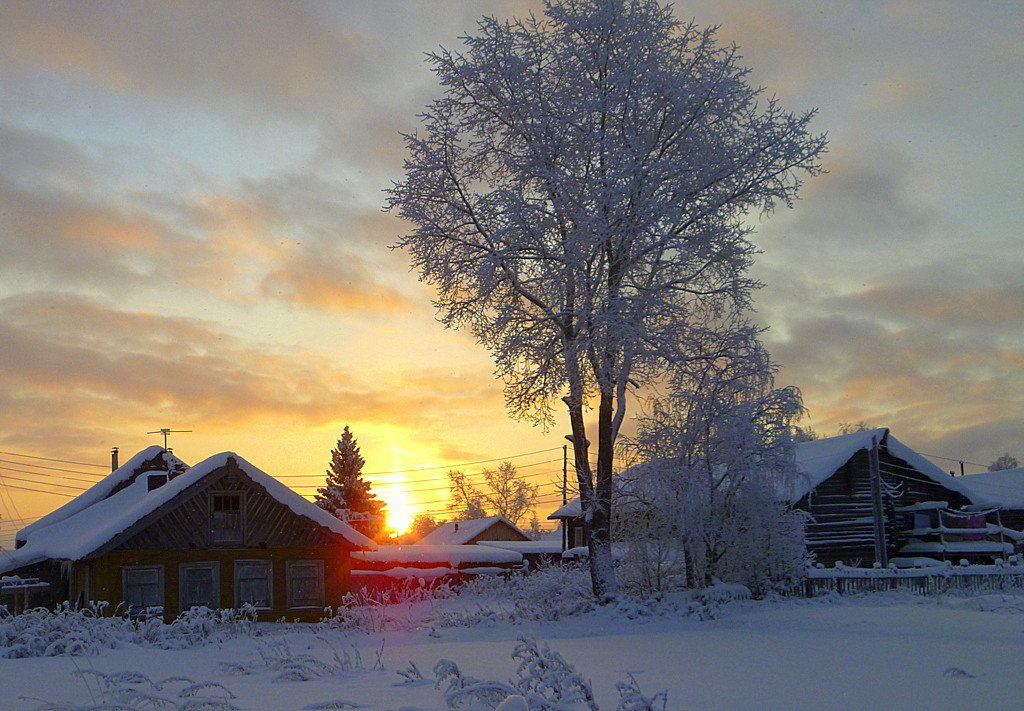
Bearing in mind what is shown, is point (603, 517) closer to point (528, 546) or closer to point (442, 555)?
point (442, 555)

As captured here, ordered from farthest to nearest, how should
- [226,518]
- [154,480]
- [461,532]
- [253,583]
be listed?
1. [461,532]
2. [154,480]
3. [253,583]
4. [226,518]

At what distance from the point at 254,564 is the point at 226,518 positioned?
1.86m

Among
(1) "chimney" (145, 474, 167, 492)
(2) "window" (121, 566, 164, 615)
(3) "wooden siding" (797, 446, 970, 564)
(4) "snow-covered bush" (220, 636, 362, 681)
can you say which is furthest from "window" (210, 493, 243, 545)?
(3) "wooden siding" (797, 446, 970, 564)

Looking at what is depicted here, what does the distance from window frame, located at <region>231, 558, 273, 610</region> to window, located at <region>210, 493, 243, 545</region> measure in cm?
93

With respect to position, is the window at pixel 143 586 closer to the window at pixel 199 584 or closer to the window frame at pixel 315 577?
the window at pixel 199 584

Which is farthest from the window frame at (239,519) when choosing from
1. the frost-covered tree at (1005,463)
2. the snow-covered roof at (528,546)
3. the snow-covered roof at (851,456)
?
Result: the frost-covered tree at (1005,463)

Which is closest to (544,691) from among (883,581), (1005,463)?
(883,581)

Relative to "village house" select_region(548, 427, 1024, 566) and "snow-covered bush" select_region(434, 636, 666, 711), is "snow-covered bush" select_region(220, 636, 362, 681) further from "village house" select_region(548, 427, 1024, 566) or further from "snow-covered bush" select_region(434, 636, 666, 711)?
"village house" select_region(548, 427, 1024, 566)

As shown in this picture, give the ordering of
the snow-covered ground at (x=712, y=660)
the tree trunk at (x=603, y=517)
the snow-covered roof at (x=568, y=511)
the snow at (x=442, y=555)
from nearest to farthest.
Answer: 1. the snow-covered ground at (x=712, y=660)
2. the tree trunk at (x=603, y=517)
3. the snow-covered roof at (x=568, y=511)
4. the snow at (x=442, y=555)

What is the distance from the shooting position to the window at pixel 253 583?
28.6 metres

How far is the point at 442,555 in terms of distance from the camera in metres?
53.2

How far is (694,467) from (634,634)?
14.0ft

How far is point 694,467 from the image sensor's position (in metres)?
19.9

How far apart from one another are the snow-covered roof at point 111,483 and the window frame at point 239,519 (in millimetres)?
11252
